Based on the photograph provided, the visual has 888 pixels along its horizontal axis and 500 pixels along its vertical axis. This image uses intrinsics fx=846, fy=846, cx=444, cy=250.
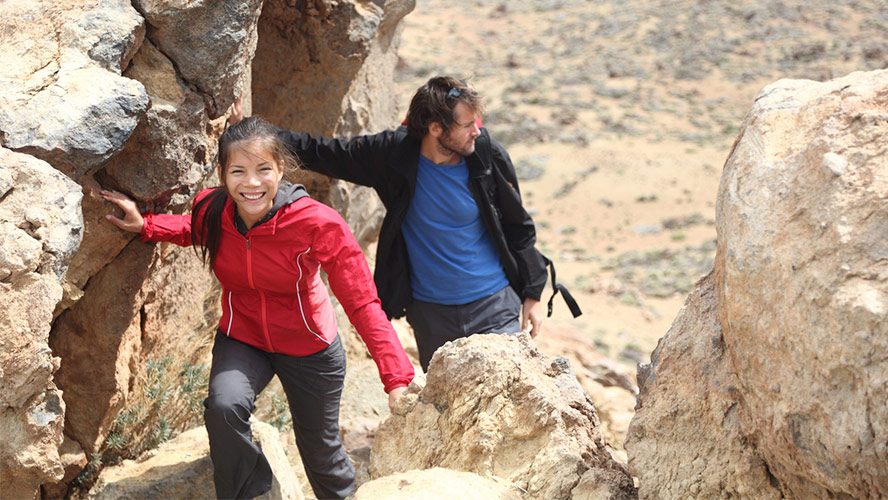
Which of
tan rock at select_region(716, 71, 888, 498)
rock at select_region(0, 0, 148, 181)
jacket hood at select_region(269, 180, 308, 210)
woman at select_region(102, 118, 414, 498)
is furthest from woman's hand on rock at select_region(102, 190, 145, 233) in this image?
tan rock at select_region(716, 71, 888, 498)

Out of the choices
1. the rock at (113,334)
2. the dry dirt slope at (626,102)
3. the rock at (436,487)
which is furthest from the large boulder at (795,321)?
the dry dirt slope at (626,102)

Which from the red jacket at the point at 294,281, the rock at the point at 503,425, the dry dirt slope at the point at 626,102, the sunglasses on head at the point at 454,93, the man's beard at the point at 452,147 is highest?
the sunglasses on head at the point at 454,93

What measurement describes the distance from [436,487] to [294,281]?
3.88ft

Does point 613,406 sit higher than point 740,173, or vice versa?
point 740,173

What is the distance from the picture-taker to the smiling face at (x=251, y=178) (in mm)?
3139

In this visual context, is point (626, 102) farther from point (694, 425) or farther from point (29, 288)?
point (29, 288)

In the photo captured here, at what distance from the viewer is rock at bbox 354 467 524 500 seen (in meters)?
2.31

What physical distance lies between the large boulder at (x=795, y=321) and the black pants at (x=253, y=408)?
4.67ft

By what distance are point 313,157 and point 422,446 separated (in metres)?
1.71

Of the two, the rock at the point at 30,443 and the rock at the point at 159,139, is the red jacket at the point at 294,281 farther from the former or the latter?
the rock at the point at 30,443

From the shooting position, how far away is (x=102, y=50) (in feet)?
9.96

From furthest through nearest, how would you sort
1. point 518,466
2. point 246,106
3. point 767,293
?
point 246,106, point 518,466, point 767,293

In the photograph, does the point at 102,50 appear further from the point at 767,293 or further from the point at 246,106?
the point at 767,293

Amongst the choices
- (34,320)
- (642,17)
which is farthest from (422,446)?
(642,17)
